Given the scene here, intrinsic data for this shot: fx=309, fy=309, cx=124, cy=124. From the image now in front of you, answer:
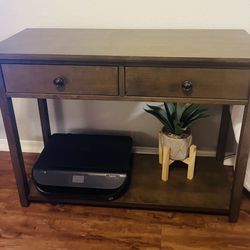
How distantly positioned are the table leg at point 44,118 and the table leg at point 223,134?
0.87 m

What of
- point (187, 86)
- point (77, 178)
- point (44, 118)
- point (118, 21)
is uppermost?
point (118, 21)

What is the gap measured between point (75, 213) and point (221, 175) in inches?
27.0

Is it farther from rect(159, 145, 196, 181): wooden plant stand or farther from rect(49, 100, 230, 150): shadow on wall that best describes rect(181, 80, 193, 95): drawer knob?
rect(49, 100, 230, 150): shadow on wall

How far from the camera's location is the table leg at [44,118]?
153cm

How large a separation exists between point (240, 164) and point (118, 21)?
0.79m

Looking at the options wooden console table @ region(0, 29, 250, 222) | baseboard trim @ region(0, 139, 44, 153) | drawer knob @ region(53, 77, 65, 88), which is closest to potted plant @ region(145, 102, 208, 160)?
wooden console table @ region(0, 29, 250, 222)

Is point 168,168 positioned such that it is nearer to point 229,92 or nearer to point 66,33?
point 229,92

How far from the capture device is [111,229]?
123 cm

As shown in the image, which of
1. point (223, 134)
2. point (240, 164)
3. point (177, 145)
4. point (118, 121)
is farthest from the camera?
point (118, 121)

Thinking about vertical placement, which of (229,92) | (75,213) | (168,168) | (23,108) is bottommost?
(75,213)

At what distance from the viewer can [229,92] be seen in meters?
1.00

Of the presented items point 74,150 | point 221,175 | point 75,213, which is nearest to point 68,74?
point 74,150

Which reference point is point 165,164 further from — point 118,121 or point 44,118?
point 44,118

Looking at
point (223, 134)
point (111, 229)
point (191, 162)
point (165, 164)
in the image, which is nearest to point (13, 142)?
point (111, 229)
